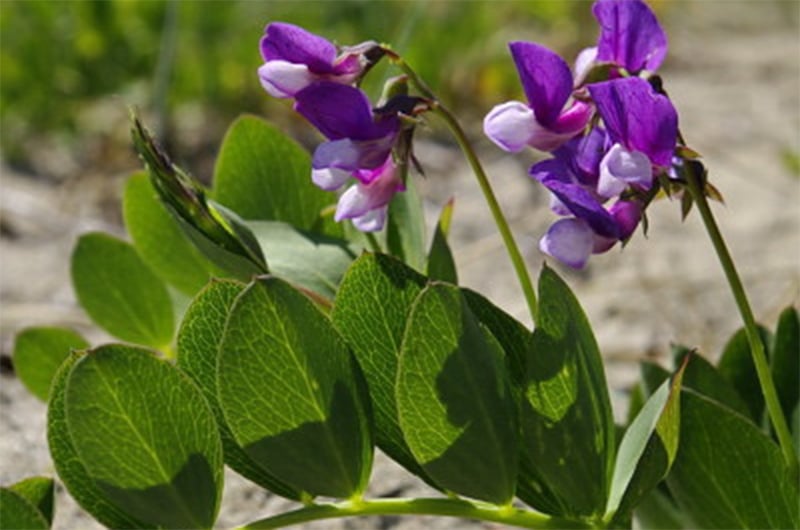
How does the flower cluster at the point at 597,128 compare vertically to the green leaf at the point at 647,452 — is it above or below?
above

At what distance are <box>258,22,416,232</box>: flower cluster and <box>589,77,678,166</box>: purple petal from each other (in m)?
0.14

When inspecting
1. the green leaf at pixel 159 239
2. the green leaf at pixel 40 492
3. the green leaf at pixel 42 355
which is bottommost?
the green leaf at pixel 42 355

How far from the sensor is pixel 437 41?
3031 millimetres

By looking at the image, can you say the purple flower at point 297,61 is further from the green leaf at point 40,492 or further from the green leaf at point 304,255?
the green leaf at point 40,492

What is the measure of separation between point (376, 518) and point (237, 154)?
36 cm

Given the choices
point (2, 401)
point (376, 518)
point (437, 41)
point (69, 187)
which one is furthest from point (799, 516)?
point (437, 41)

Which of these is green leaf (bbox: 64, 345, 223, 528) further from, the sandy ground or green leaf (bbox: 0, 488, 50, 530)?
the sandy ground

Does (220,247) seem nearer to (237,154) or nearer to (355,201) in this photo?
(355,201)

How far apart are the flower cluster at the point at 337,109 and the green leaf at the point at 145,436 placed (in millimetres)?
174

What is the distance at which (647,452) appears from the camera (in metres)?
0.92

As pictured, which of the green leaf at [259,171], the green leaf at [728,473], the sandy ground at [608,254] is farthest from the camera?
the sandy ground at [608,254]

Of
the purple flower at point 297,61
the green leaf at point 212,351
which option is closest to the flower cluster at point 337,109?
the purple flower at point 297,61

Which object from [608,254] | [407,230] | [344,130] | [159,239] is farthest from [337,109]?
[608,254]

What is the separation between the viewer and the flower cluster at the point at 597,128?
0.91 metres
